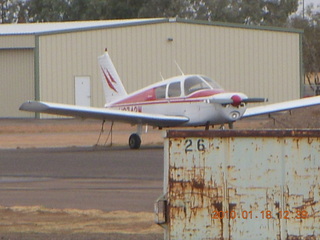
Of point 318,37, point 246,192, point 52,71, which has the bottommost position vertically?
point 246,192

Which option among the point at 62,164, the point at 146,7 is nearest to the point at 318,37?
the point at 146,7

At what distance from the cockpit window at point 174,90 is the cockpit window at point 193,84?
27 centimetres

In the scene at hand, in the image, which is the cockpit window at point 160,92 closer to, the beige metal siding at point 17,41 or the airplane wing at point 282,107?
the airplane wing at point 282,107

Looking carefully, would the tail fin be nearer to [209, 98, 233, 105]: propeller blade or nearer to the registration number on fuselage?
the registration number on fuselage

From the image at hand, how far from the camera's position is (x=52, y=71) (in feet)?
144

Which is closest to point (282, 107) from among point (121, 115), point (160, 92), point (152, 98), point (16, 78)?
point (160, 92)

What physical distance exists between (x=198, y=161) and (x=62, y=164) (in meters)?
13.3

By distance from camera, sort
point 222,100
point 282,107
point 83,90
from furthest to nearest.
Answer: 1. point 83,90
2. point 282,107
3. point 222,100

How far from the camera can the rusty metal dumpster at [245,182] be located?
294 inches

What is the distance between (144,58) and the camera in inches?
1788

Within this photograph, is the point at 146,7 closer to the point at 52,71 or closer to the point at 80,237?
the point at 52,71

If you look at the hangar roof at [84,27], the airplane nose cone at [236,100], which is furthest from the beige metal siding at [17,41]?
the airplane nose cone at [236,100]
